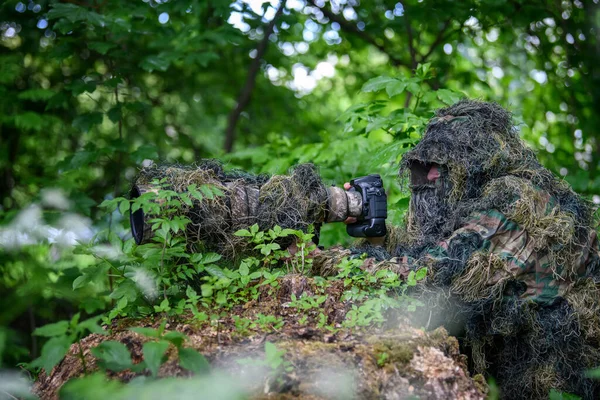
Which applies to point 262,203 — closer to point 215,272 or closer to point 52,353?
point 215,272

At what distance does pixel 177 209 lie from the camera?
9.37ft

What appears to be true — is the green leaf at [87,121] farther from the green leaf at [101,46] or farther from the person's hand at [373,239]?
the person's hand at [373,239]

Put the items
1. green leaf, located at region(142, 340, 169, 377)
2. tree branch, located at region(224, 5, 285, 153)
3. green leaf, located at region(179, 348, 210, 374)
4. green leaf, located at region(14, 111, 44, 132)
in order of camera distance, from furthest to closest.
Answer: tree branch, located at region(224, 5, 285, 153)
green leaf, located at region(14, 111, 44, 132)
green leaf, located at region(179, 348, 210, 374)
green leaf, located at region(142, 340, 169, 377)

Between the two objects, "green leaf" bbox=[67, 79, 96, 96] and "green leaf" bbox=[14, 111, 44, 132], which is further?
"green leaf" bbox=[14, 111, 44, 132]

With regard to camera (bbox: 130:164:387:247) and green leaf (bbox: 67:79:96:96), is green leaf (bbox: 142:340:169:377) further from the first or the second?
green leaf (bbox: 67:79:96:96)

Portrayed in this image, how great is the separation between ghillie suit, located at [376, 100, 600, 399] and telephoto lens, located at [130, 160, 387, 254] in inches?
13.1

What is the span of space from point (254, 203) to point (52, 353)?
140 centimetres

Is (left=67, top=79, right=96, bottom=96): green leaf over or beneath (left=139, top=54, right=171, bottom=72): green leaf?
beneath

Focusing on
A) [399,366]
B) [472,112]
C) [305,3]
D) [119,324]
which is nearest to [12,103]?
[305,3]

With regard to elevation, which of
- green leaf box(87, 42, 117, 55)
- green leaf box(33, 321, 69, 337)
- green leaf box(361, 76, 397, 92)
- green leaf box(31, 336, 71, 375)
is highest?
green leaf box(361, 76, 397, 92)

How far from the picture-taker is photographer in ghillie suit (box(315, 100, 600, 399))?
2861 mm

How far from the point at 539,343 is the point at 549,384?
7.9 inches

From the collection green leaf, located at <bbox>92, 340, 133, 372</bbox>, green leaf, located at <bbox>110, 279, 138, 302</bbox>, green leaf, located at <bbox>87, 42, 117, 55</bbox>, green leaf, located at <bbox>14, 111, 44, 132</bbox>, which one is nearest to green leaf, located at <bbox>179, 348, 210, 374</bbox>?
green leaf, located at <bbox>92, 340, 133, 372</bbox>

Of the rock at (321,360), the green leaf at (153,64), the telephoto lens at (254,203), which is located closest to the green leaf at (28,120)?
the green leaf at (153,64)
